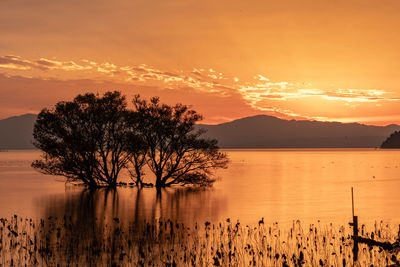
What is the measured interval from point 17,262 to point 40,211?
2777 cm

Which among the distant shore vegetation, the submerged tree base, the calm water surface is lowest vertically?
the calm water surface

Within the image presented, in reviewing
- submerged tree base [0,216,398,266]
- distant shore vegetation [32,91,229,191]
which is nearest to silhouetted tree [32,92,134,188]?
distant shore vegetation [32,91,229,191]

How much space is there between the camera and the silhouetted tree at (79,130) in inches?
2499

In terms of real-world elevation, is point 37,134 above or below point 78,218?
above

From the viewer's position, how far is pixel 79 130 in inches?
2547

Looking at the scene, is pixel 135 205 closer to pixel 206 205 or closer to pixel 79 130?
pixel 206 205

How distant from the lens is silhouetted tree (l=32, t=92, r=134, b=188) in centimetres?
6347

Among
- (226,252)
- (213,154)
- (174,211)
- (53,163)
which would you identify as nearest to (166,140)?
(213,154)

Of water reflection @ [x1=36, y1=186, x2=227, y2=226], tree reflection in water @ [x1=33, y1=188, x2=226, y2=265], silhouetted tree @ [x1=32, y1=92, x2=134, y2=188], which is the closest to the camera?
tree reflection in water @ [x1=33, y1=188, x2=226, y2=265]

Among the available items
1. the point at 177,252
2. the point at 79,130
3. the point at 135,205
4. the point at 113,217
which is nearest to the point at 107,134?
the point at 79,130

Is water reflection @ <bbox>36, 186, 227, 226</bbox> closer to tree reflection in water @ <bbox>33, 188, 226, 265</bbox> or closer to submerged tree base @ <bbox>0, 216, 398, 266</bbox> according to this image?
tree reflection in water @ <bbox>33, 188, 226, 265</bbox>

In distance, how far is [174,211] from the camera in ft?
158

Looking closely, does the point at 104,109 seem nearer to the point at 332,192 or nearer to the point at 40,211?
the point at 40,211

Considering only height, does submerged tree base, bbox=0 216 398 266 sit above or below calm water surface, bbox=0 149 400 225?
above
